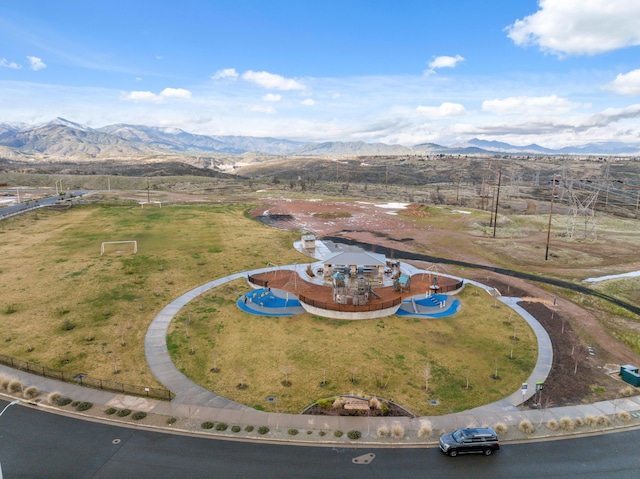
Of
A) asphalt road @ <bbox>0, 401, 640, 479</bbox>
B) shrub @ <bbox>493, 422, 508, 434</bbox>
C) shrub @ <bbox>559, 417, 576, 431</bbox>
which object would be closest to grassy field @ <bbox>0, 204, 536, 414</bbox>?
shrub @ <bbox>493, 422, 508, 434</bbox>

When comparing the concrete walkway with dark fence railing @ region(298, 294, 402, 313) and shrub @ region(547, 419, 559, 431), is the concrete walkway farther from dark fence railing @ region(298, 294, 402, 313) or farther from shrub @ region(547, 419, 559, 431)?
dark fence railing @ region(298, 294, 402, 313)

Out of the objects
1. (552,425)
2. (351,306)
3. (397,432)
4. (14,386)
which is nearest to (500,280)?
(351,306)

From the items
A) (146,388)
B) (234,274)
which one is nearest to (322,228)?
(234,274)

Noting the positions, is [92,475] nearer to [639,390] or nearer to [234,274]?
[234,274]

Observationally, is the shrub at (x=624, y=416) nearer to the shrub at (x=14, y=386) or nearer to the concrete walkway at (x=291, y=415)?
the concrete walkway at (x=291, y=415)

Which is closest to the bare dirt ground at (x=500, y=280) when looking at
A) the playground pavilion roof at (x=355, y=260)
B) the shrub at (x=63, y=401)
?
the playground pavilion roof at (x=355, y=260)

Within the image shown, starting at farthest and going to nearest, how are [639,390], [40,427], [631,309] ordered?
[631,309]
[639,390]
[40,427]

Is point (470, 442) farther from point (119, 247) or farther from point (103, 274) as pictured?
point (119, 247)
